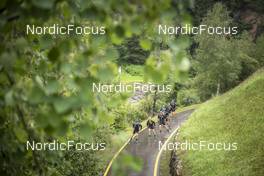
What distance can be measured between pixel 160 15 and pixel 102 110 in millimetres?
944

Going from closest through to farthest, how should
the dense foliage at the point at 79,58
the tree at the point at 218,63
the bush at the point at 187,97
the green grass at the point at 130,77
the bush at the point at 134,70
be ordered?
the dense foliage at the point at 79,58
the tree at the point at 218,63
the bush at the point at 187,97
the green grass at the point at 130,77
the bush at the point at 134,70

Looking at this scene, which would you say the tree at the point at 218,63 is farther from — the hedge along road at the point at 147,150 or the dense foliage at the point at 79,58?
the dense foliage at the point at 79,58

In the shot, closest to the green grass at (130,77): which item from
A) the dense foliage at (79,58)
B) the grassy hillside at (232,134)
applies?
the grassy hillside at (232,134)

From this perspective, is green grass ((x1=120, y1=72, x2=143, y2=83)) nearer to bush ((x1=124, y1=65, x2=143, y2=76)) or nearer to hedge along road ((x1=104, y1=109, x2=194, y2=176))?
bush ((x1=124, y1=65, x2=143, y2=76))

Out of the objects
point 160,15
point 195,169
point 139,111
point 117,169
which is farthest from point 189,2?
point 139,111

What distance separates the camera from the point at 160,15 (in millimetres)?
2787

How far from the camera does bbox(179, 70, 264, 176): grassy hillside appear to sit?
66.4ft

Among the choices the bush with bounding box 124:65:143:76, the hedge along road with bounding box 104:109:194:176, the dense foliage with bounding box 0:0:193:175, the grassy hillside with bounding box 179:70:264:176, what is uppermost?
the dense foliage with bounding box 0:0:193:175

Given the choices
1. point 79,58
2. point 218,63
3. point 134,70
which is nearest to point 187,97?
point 218,63

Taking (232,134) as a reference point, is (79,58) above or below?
above

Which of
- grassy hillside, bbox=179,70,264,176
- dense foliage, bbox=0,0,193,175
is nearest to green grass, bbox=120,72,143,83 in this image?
grassy hillside, bbox=179,70,264,176

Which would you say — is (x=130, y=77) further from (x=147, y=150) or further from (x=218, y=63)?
(x=147, y=150)

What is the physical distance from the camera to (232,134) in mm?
25188

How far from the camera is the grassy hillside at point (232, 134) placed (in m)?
20.2
